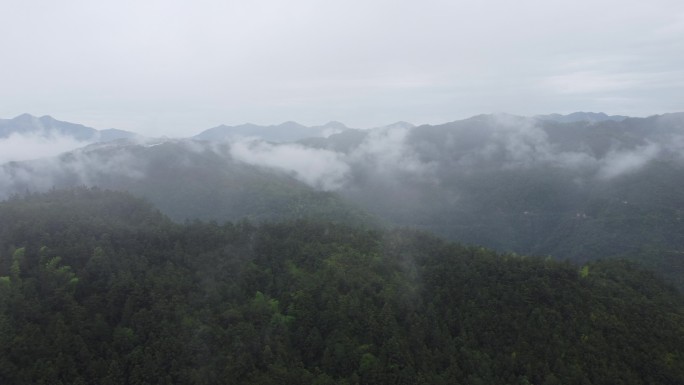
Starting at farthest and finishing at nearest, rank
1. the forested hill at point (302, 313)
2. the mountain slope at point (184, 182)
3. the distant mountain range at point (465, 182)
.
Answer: the mountain slope at point (184, 182) < the distant mountain range at point (465, 182) < the forested hill at point (302, 313)

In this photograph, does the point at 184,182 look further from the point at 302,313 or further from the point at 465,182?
the point at 302,313

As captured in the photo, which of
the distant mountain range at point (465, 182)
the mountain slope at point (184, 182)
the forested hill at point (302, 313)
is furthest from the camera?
the mountain slope at point (184, 182)

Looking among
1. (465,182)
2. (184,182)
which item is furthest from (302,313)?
(465,182)

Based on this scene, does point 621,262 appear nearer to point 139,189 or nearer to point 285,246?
point 285,246

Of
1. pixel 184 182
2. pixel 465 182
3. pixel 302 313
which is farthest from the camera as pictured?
pixel 465 182

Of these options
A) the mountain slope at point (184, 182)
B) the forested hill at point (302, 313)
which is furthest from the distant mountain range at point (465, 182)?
the forested hill at point (302, 313)

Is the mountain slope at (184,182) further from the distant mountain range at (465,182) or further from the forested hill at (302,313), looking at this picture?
the forested hill at (302,313)

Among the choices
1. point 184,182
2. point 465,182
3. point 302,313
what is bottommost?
point 465,182

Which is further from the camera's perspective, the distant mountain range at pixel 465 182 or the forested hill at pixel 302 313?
the distant mountain range at pixel 465 182
